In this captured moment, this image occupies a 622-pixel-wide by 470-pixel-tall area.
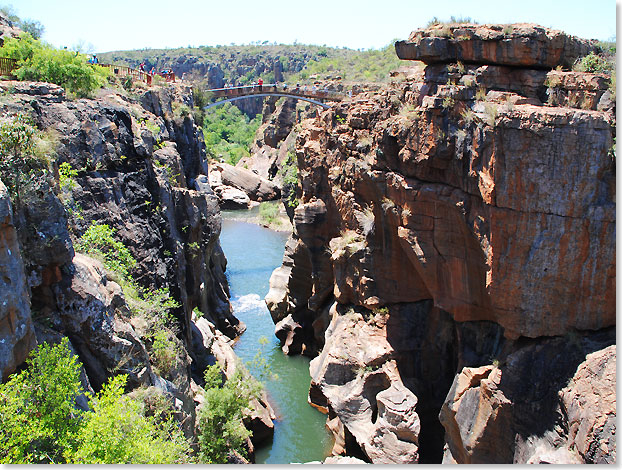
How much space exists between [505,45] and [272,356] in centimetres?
1657

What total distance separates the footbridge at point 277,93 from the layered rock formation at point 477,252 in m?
23.2

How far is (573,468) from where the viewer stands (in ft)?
38.4

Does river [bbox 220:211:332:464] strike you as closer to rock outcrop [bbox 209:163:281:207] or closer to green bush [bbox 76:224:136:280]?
green bush [bbox 76:224:136:280]

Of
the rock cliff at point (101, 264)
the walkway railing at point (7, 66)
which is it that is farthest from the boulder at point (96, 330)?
the walkway railing at point (7, 66)

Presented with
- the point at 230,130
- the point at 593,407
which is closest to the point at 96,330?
the point at 593,407

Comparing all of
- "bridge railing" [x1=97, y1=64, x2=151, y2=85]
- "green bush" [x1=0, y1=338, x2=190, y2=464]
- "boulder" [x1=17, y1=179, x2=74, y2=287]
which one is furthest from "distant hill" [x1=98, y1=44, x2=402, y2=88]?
"green bush" [x1=0, y1=338, x2=190, y2=464]

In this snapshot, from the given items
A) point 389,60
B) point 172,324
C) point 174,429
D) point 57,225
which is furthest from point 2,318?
Answer: point 389,60

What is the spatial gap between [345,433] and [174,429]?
7.95 metres

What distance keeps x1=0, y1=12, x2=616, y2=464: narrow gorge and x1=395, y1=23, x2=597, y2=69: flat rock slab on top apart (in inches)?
2.2

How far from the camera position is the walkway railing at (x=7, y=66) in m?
19.1

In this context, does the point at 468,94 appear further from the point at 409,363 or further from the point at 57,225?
the point at 57,225

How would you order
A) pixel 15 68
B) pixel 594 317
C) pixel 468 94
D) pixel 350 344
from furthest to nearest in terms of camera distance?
pixel 350 344, pixel 15 68, pixel 468 94, pixel 594 317

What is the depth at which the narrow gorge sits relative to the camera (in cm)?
1212

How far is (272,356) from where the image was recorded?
89.6 ft
